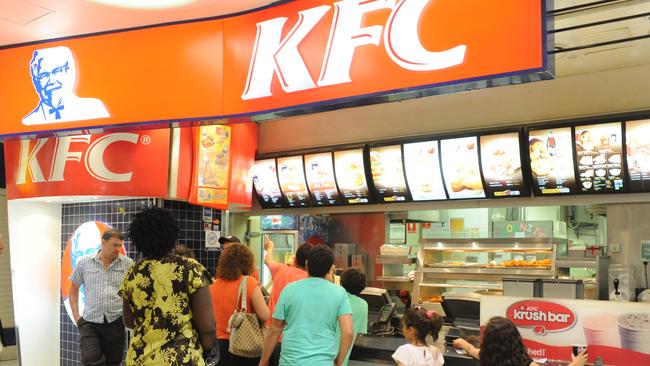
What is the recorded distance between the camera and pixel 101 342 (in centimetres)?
567

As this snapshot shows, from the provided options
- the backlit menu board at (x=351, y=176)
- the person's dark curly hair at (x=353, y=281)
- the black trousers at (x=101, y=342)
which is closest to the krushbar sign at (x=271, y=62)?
the person's dark curly hair at (x=353, y=281)

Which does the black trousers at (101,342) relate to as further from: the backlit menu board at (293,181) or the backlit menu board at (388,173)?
the backlit menu board at (388,173)

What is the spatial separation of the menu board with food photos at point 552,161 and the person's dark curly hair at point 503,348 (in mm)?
3573

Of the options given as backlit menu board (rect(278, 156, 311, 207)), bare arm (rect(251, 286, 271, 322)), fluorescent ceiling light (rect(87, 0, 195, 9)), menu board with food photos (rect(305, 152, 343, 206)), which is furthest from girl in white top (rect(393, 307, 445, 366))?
backlit menu board (rect(278, 156, 311, 207))

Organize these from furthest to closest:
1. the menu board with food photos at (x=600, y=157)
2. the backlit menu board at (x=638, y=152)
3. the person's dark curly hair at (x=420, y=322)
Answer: the menu board with food photos at (x=600, y=157) < the backlit menu board at (x=638, y=152) < the person's dark curly hair at (x=420, y=322)

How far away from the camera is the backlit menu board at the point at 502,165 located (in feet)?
21.6

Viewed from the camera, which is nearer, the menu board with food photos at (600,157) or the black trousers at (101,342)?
the black trousers at (101,342)

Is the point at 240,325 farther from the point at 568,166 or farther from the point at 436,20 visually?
the point at 568,166

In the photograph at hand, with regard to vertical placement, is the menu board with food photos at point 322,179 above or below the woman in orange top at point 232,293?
above

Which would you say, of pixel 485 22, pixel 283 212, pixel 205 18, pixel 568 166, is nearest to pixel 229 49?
pixel 205 18

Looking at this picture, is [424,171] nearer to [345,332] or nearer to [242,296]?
Answer: [242,296]

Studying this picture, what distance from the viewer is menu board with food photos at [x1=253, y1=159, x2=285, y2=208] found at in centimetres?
845

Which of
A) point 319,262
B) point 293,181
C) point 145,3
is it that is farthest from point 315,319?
point 293,181

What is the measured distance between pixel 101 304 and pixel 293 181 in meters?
3.28
